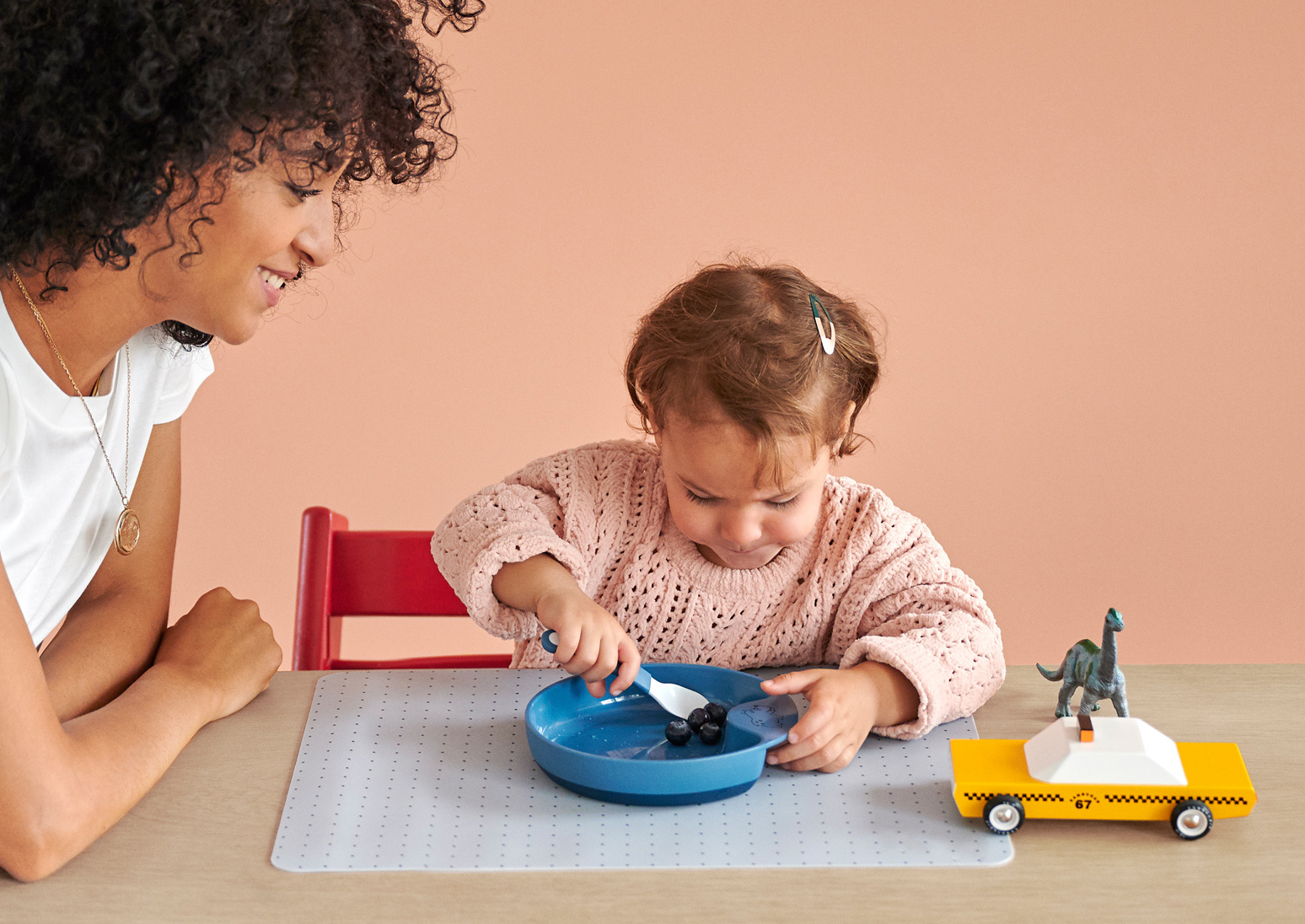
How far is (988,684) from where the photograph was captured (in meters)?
0.97

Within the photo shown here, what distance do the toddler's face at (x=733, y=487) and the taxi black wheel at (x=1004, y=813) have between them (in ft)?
1.09

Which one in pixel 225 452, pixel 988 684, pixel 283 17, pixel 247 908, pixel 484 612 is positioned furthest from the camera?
pixel 225 452

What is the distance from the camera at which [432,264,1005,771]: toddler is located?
0.95 m

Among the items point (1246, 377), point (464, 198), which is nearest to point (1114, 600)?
point (1246, 377)

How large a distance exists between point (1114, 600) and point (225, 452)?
1666mm

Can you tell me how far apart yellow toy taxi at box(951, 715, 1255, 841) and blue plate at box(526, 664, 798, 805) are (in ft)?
0.51

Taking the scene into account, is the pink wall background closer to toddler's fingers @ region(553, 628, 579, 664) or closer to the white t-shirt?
the white t-shirt

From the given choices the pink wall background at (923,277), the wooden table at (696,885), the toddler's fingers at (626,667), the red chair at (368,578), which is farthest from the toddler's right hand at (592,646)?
the pink wall background at (923,277)

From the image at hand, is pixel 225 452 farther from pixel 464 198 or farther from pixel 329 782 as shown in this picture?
pixel 329 782

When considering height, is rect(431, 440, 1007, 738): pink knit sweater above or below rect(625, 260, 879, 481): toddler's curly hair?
below

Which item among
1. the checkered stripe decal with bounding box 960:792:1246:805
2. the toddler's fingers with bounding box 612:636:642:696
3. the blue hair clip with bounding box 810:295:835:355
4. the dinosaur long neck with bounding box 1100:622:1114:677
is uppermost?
the blue hair clip with bounding box 810:295:835:355

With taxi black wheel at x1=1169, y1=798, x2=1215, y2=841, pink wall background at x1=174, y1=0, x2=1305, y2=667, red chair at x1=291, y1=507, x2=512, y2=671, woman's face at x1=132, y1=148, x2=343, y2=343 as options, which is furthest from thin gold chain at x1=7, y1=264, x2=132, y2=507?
pink wall background at x1=174, y1=0, x2=1305, y2=667

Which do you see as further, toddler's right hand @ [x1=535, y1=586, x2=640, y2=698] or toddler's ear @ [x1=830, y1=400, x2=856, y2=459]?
toddler's ear @ [x1=830, y1=400, x2=856, y2=459]

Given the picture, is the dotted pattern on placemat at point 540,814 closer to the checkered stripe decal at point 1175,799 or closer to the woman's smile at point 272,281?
the checkered stripe decal at point 1175,799
